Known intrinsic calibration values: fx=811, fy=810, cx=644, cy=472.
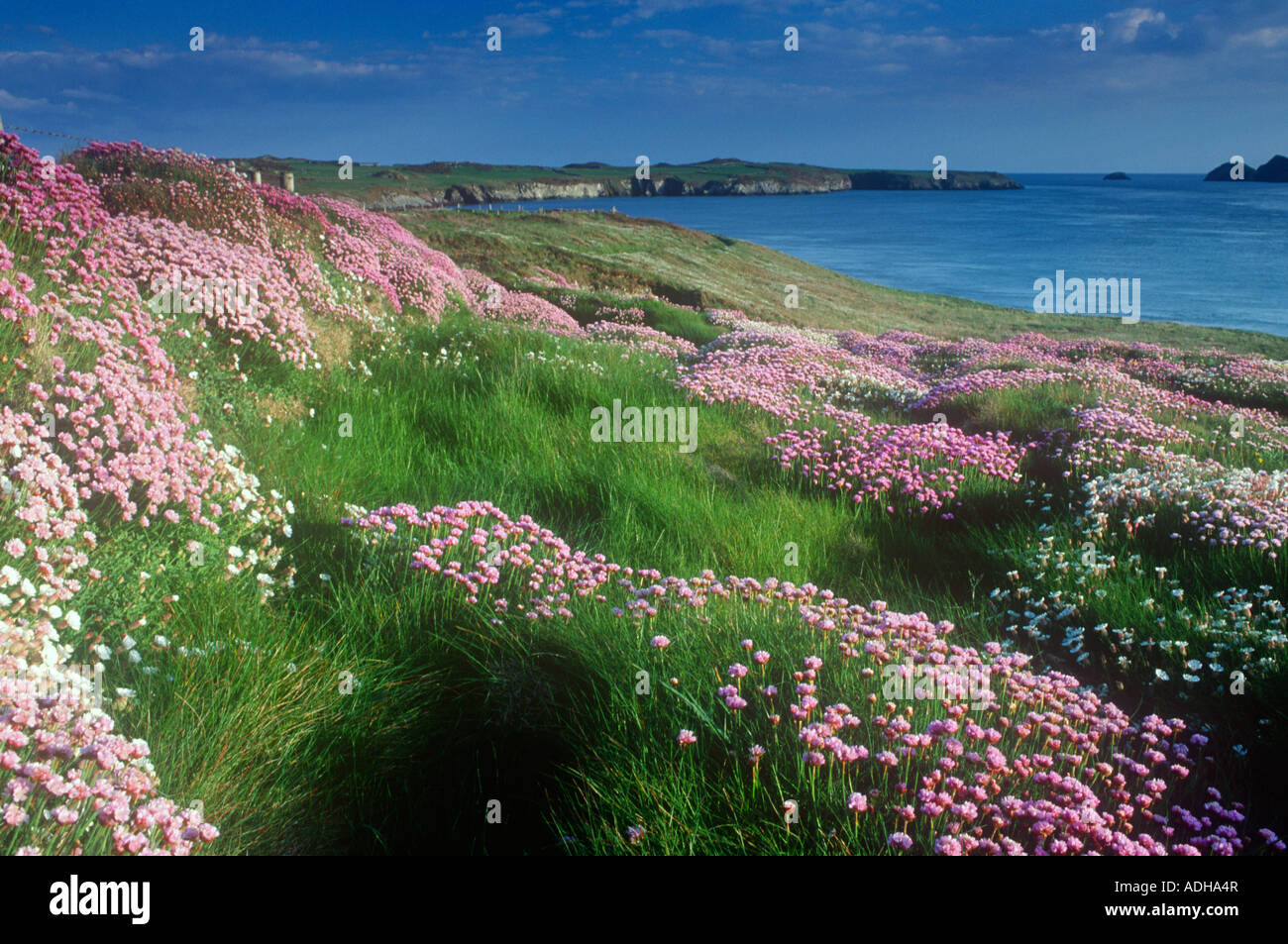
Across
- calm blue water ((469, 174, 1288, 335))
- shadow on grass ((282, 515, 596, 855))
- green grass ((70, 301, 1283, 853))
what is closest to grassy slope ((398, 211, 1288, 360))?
calm blue water ((469, 174, 1288, 335))

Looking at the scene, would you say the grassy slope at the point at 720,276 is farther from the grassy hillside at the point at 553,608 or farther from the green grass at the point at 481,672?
the green grass at the point at 481,672

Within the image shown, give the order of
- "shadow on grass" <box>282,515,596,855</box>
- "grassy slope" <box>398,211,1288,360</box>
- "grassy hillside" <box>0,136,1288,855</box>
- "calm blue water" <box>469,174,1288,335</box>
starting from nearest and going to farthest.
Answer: "grassy hillside" <box>0,136,1288,855</box>
"shadow on grass" <box>282,515,596,855</box>
"grassy slope" <box>398,211,1288,360</box>
"calm blue water" <box>469,174,1288,335</box>

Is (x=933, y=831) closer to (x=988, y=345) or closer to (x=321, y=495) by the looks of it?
(x=321, y=495)

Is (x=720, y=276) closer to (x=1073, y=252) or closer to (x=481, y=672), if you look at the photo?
(x=481, y=672)

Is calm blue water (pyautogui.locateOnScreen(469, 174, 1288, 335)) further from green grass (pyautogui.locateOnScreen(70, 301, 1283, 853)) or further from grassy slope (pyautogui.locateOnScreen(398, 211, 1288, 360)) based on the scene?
green grass (pyautogui.locateOnScreen(70, 301, 1283, 853))

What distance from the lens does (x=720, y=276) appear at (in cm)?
4534

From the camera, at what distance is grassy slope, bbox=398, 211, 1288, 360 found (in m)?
32.0

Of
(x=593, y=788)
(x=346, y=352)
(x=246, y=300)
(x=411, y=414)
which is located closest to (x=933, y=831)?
(x=593, y=788)

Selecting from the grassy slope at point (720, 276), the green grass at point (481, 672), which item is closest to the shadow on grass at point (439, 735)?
the green grass at point (481, 672)

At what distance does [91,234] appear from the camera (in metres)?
7.68

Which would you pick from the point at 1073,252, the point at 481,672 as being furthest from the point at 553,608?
the point at 1073,252

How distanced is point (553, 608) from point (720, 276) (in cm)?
4241

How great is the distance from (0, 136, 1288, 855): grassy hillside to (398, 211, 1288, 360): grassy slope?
18.6 metres

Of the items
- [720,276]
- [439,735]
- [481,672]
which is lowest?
[439,735]
